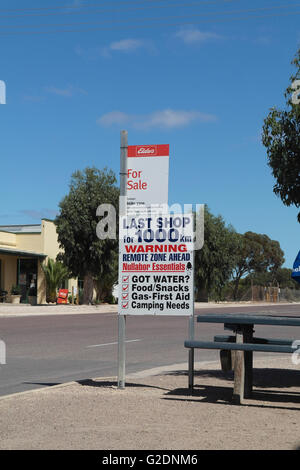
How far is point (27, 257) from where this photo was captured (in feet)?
148

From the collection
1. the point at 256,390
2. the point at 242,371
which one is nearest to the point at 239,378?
the point at 242,371

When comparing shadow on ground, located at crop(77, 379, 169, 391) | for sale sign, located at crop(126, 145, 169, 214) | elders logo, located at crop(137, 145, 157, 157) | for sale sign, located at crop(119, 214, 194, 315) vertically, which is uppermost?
elders logo, located at crop(137, 145, 157, 157)

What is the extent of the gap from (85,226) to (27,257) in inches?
278

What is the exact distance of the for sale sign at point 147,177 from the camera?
8.62 meters

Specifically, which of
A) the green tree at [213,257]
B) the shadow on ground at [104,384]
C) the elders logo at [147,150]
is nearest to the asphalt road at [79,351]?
the shadow on ground at [104,384]

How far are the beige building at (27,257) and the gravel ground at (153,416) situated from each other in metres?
35.2

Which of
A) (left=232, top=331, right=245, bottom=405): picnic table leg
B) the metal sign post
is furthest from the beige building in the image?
(left=232, top=331, right=245, bottom=405): picnic table leg

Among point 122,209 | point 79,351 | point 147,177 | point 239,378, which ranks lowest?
point 79,351

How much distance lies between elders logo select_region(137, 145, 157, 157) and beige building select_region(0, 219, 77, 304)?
1375 inches

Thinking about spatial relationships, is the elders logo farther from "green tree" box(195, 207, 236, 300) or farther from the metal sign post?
"green tree" box(195, 207, 236, 300)

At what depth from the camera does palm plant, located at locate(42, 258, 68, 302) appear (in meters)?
44.4

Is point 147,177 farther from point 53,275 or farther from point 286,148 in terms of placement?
point 53,275

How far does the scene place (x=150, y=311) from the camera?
28.3 feet

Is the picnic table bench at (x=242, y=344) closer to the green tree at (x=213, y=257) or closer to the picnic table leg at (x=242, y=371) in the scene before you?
the picnic table leg at (x=242, y=371)
